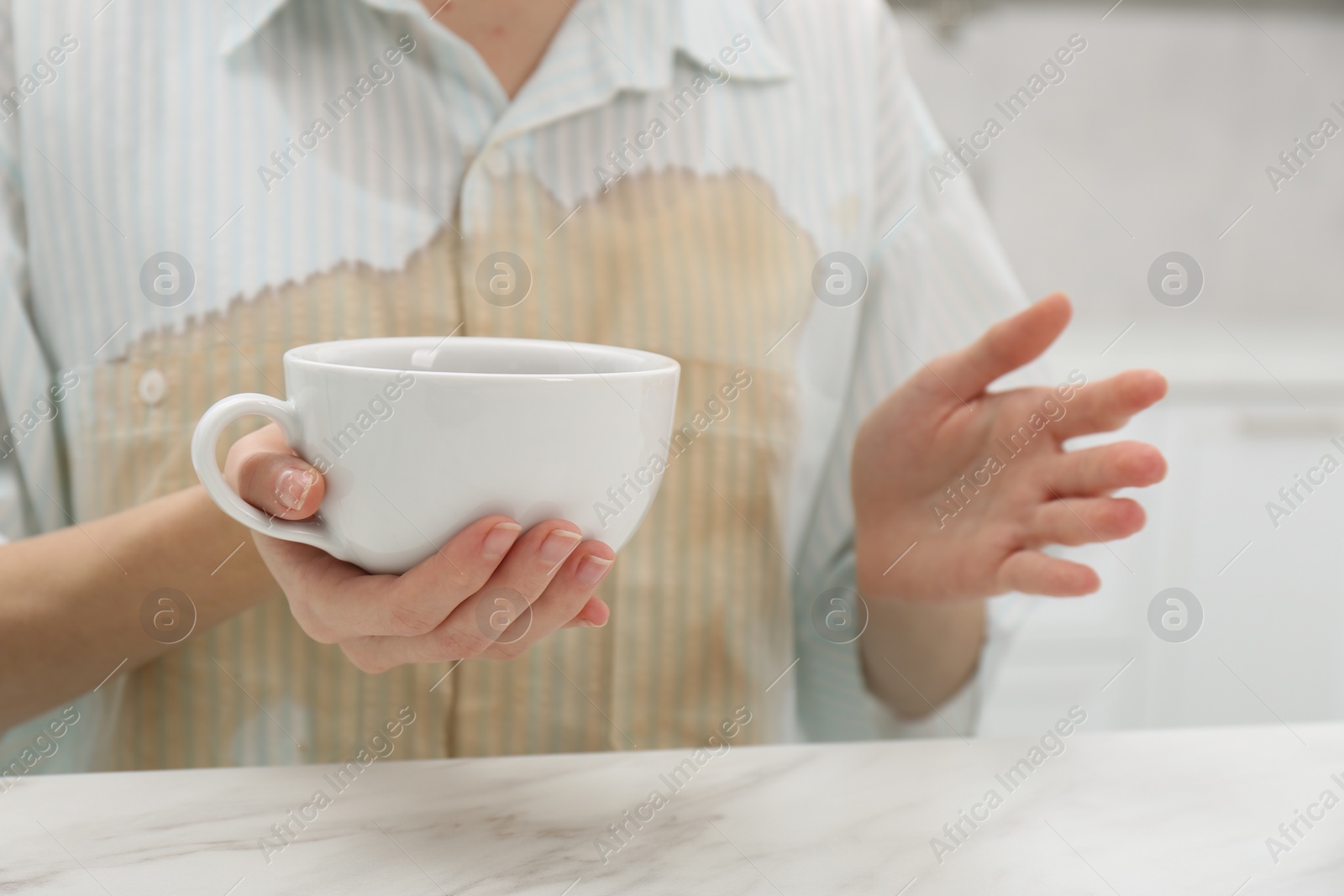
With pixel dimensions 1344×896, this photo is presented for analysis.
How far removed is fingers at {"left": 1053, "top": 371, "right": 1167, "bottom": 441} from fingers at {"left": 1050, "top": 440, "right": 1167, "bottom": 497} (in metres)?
0.01

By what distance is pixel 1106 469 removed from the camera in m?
0.46

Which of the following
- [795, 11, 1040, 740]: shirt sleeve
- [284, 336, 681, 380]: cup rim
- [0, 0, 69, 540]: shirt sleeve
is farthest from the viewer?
[795, 11, 1040, 740]: shirt sleeve

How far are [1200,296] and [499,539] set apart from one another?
1.96 m

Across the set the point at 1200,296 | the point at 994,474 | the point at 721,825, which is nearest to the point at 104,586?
the point at 721,825

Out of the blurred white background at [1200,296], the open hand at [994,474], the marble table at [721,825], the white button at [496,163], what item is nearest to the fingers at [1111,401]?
the open hand at [994,474]

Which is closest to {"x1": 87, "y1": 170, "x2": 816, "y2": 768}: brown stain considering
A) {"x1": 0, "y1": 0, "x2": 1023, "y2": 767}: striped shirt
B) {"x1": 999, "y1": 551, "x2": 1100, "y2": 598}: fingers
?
{"x1": 0, "y1": 0, "x2": 1023, "y2": 767}: striped shirt

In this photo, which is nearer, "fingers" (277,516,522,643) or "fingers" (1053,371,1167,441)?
"fingers" (277,516,522,643)

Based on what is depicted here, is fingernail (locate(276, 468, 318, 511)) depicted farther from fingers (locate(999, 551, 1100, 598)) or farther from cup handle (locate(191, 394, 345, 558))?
fingers (locate(999, 551, 1100, 598))

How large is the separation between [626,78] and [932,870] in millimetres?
486

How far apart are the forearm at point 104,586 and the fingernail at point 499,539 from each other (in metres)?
0.21

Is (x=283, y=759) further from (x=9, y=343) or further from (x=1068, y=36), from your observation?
(x=1068, y=36)

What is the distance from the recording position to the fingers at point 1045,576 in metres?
0.46

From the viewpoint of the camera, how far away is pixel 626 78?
65 centimetres

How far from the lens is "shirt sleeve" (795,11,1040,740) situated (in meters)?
0.70
